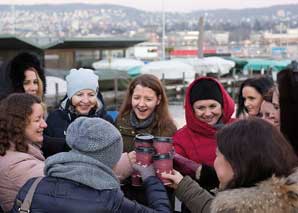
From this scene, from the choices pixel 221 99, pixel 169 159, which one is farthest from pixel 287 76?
pixel 169 159

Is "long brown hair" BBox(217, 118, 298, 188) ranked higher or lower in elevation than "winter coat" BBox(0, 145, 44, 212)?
higher

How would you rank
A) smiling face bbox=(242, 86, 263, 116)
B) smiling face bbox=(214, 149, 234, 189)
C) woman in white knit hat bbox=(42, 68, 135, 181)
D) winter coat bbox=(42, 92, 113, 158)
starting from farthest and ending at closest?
smiling face bbox=(242, 86, 263, 116) < woman in white knit hat bbox=(42, 68, 135, 181) < winter coat bbox=(42, 92, 113, 158) < smiling face bbox=(214, 149, 234, 189)

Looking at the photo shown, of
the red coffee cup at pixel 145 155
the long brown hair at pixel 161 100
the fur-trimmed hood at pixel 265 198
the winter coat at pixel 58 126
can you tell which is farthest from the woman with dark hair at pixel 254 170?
the winter coat at pixel 58 126

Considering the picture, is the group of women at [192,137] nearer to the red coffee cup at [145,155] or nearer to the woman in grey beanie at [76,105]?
the woman in grey beanie at [76,105]

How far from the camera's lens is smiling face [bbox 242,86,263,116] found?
17.1 feet

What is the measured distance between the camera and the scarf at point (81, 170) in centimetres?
279

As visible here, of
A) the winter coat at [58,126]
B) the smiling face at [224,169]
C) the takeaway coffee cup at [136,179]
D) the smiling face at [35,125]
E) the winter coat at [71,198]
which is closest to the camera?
the smiling face at [224,169]

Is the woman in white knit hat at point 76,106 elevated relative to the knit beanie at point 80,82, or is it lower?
lower

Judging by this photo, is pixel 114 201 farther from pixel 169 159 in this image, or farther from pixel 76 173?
pixel 169 159

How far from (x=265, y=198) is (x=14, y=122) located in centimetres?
182

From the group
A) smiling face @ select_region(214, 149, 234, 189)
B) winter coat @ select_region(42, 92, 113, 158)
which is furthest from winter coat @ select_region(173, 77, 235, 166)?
smiling face @ select_region(214, 149, 234, 189)

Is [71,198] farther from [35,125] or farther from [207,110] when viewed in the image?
[207,110]

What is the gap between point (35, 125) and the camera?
3.66 metres

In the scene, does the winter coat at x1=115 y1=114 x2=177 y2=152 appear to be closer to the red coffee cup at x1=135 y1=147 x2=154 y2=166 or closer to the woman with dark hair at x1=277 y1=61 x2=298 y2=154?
the red coffee cup at x1=135 y1=147 x2=154 y2=166
